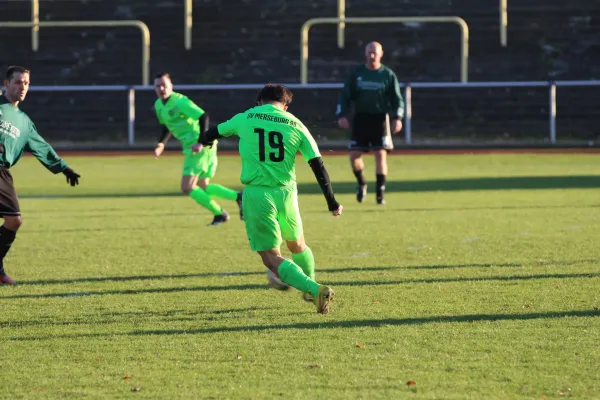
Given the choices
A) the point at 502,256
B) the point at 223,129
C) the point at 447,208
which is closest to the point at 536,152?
the point at 447,208

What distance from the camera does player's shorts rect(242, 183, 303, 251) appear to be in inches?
309

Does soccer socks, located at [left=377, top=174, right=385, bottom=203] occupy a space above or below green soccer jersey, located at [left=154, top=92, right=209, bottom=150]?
below

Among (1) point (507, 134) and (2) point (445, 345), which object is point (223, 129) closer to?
(2) point (445, 345)

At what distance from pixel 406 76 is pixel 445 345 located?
85.0ft

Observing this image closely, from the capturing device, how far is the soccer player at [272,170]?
308 inches

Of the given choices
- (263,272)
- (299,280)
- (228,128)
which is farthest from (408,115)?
(299,280)

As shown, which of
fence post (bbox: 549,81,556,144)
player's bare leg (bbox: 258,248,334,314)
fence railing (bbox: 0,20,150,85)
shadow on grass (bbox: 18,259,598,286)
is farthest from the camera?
fence railing (bbox: 0,20,150,85)

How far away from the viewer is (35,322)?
7801mm

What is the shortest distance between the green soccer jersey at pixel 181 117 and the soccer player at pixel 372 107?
2508 mm

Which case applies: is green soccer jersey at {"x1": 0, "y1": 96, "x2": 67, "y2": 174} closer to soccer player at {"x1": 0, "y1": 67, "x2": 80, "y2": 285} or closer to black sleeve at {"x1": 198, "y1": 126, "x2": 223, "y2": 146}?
soccer player at {"x1": 0, "y1": 67, "x2": 80, "y2": 285}

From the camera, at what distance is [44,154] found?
9.71 meters

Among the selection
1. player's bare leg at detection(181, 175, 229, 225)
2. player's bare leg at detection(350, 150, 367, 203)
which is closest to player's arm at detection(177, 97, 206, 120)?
player's bare leg at detection(181, 175, 229, 225)

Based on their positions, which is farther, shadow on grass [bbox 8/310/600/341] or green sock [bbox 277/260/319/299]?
green sock [bbox 277/260/319/299]

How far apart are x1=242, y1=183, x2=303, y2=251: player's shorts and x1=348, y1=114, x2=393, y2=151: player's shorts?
340 inches
